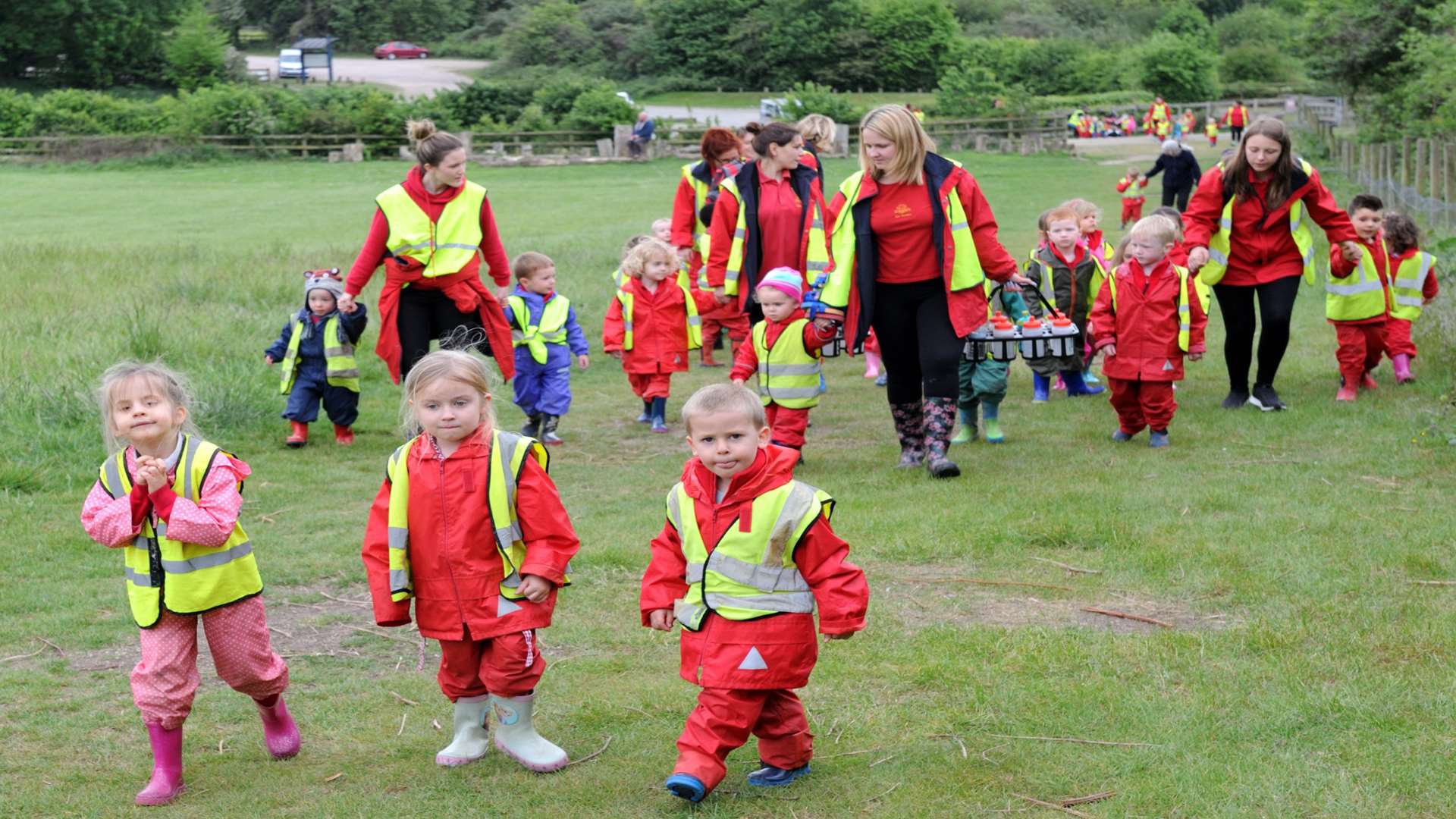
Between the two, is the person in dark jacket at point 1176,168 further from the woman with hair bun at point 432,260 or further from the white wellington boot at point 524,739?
the white wellington boot at point 524,739

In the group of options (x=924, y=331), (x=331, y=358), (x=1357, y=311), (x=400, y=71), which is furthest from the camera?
(x=400, y=71)

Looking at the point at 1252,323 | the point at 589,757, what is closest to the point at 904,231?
the point at 1252,323

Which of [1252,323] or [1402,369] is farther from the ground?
[1252,323]

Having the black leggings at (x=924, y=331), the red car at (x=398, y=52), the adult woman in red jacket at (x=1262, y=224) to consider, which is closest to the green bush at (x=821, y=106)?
the red car at (x=398, y=52)

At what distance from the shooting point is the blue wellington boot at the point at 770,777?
490cm

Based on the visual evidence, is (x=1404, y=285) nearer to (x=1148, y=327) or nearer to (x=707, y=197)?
(x=1148, y=327)

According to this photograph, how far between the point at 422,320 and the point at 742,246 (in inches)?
88.1

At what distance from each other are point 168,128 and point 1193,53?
43497mm

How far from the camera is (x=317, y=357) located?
1109 cm

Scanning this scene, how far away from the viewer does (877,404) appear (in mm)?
12555

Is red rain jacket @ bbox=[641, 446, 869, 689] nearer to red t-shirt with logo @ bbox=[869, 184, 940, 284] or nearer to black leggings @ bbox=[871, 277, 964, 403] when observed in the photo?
red t-shirt with logo @ bbox=[869, 184, 940, 284]

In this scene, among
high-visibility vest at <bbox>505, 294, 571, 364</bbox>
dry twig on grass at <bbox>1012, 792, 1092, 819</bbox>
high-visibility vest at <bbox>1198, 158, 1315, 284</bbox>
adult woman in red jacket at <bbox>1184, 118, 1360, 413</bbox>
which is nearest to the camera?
dry twig on grass at <bbox>1012, 792, 1092, 819</bbox>

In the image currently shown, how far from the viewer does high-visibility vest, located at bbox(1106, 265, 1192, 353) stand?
9883 mm

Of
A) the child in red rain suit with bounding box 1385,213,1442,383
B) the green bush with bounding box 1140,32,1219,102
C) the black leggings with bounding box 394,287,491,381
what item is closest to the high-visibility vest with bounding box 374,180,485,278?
the black leggings with bounding box 394,287,491,381
